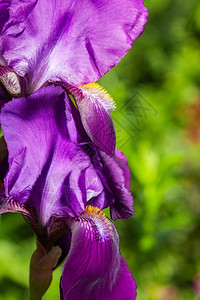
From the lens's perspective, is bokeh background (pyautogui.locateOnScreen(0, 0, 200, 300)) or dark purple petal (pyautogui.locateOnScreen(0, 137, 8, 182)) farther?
bokeh background (pyautogui.locateOnScreen(0, 0, 200, 300))

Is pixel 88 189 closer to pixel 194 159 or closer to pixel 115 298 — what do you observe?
pixel 115 298

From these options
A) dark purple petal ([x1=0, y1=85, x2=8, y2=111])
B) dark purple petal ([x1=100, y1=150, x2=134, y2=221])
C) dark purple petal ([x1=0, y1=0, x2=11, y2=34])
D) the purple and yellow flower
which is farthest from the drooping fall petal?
dark purple petal ([x1=0, y1=0, x2=11, y2=34])

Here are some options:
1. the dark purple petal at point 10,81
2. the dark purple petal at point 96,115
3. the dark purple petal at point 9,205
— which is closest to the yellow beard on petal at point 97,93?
the dark purple petal at point 96,115

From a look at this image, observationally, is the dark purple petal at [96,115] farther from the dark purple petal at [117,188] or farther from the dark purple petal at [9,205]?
the dark purple petal at [9,205]

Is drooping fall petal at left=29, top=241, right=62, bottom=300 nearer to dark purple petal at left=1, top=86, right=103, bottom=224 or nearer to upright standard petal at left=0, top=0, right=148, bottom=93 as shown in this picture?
dark purple petal at left=1, top=86, right=103, bottom=224

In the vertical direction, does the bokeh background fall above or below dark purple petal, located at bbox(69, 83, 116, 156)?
below

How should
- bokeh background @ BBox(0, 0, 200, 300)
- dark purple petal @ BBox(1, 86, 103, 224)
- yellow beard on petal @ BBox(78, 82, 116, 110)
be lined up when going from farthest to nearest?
bokeh background @ BBox(0, 0, 200, 300), yellow beard on petal @ BBox(78, 82, 116, 110), dark purple petal @ BBox(1, 86, 103, 224)

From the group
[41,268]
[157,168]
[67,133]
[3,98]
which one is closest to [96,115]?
[67,133]
